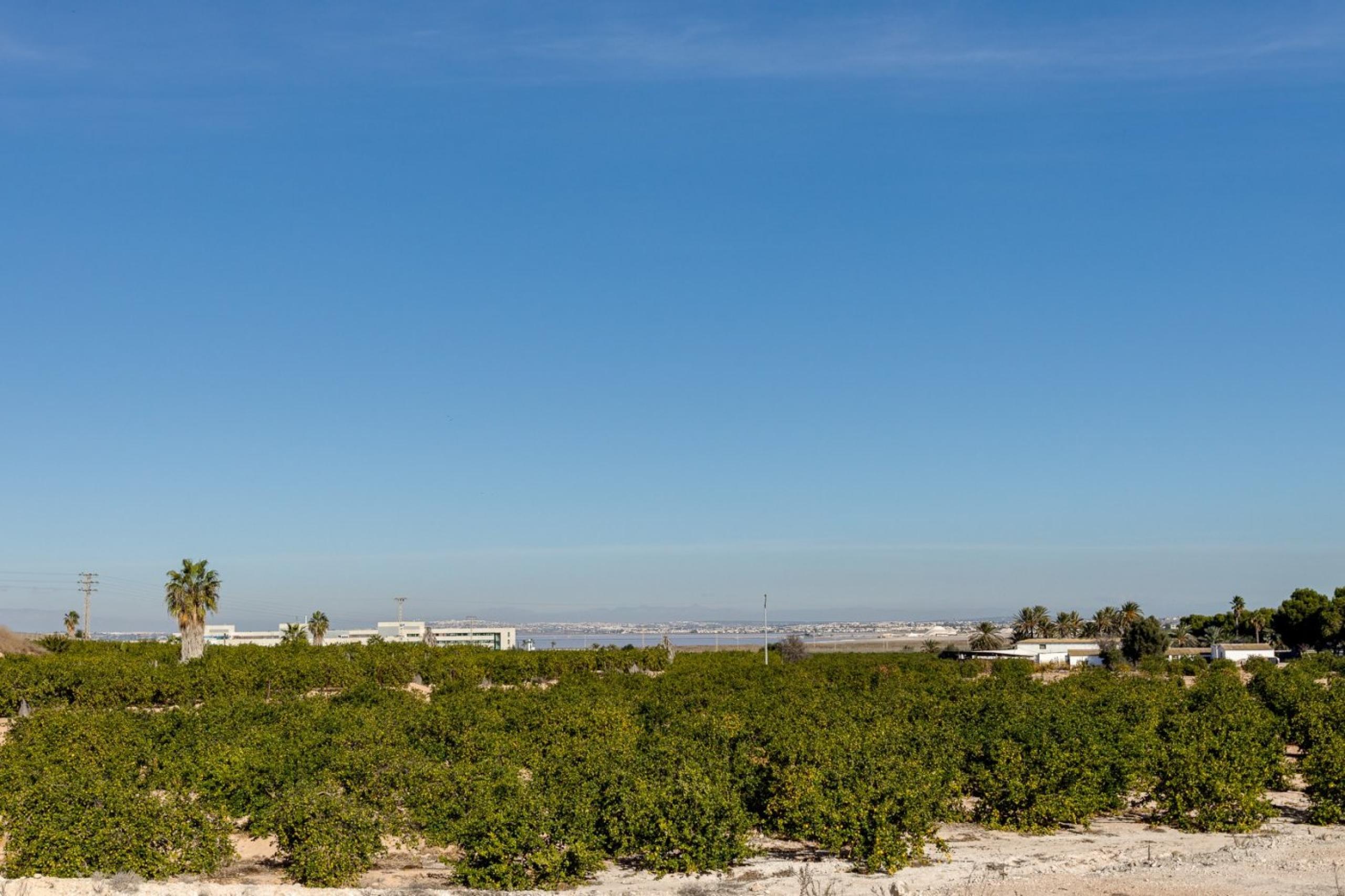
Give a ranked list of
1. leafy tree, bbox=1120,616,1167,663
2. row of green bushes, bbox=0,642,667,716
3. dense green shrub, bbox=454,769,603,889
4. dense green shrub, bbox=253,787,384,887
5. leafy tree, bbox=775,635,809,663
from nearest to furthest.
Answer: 1. dense green shrub, bbox=454,769,603,889
2. dense green shrub, bbox=253,787,384,887
3. row of green bushes, bbox=0,642,667,716
4. leafy tree, bbox=1120,616,1167,663
5. leafy tree, bbox=775,635,809,663

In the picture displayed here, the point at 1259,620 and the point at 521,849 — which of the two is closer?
the point at 521,849

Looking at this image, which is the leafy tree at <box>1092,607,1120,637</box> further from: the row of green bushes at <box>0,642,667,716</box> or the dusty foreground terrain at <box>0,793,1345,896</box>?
the dusty foreground terrain at <box>0,793,1345,896</box>

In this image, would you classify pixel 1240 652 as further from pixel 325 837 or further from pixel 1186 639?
pixel 325 837

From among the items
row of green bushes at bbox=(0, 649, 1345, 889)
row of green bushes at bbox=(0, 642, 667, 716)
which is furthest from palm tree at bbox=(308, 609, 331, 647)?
row of green bushes at bbox=(0, 649, 1345, 889)

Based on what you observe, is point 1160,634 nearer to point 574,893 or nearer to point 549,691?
point 549,691

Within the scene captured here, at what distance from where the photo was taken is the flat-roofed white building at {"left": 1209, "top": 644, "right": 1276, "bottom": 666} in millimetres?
99250

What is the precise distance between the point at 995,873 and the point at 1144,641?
9272 cm

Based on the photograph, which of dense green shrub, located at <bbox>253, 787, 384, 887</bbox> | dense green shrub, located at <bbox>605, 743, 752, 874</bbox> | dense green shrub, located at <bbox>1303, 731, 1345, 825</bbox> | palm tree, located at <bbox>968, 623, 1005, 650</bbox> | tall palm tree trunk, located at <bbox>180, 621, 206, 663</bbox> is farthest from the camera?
palm tree, located at <bbox>968, 623, 1005, 650</bbox>

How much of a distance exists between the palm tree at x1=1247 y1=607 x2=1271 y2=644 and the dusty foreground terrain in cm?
12071

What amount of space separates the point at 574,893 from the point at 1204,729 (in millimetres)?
16397

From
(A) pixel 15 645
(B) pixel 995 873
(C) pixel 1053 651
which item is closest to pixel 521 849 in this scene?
(B) pixel 995 873

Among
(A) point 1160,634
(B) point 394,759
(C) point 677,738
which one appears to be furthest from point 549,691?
(A) point 1160,634

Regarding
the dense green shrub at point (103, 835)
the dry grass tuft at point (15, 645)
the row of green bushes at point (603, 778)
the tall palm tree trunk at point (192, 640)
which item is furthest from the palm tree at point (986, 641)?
the dense green shrub at point (103, 835)

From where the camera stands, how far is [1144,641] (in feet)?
336
